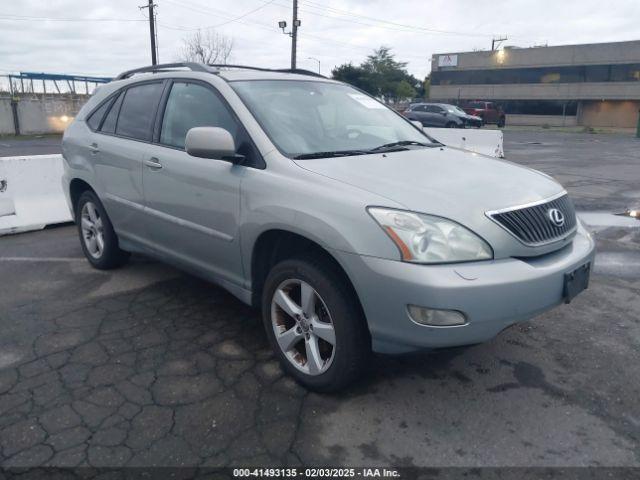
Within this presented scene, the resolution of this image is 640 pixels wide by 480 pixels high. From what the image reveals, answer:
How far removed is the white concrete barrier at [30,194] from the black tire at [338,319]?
Answer: 5016mm

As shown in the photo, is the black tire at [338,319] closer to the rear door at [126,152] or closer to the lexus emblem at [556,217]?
the lexus emblem at [556,217]

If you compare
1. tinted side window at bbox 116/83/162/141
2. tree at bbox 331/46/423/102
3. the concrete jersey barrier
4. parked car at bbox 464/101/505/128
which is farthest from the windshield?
tree at bbox 331/46/423/102

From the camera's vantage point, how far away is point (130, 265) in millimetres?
5035

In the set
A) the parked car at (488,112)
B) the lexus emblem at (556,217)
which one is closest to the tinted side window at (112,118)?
the lexus emblem at (556,217)

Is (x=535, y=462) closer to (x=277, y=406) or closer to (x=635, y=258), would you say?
(x=277, y=406)

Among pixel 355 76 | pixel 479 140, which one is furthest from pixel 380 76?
pixel 479 140

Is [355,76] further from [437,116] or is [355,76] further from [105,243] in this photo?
[105,243]

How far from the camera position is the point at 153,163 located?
374 cm

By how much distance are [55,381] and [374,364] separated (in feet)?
6.13

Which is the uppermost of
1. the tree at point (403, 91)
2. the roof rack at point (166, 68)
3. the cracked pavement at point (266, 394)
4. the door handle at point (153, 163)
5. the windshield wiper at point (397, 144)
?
the tree at point (403, 91)

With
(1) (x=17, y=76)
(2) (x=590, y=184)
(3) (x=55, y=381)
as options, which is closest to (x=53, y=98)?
(1) (x=17, y=76)

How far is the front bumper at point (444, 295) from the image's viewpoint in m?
2.30

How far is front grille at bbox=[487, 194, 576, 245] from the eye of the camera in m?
2.56

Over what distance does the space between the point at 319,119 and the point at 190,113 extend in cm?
94
